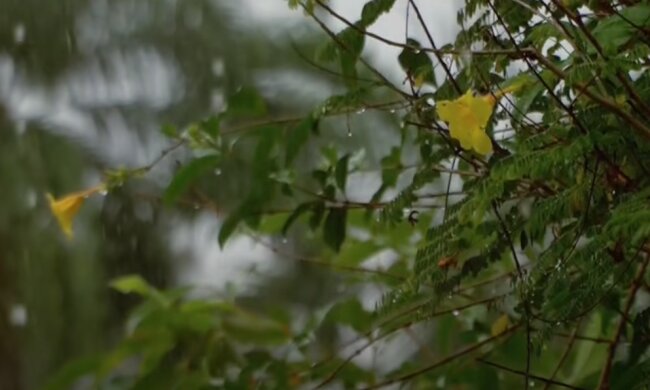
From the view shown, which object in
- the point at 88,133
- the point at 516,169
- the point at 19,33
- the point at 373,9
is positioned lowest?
the point at 516,169

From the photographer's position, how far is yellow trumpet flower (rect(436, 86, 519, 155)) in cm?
50

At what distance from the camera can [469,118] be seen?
502 millimetres

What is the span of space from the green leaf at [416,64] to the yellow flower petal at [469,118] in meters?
0.06

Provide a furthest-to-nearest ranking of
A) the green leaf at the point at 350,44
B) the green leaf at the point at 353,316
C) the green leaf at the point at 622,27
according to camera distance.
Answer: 1. the green leaf at the point at 353,316
2. the green leaf at the point at 350,44
3. the green leaf at the point at 622,27

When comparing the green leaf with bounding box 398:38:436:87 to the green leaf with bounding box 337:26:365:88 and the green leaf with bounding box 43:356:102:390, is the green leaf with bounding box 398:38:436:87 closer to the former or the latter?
the green leaf with bounding box 337:26:365:88

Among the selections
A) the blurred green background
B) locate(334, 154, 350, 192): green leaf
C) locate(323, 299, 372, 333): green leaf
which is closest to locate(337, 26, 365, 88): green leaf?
locate(334, 154, 350, 192): green leaf

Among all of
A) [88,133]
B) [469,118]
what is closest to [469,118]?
[469,118]

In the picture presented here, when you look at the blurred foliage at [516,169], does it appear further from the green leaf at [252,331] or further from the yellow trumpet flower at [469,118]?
the green leaf at [252,331]

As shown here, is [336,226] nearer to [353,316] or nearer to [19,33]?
[353,316]

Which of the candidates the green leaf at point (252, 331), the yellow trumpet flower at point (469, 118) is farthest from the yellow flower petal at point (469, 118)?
the green leaf at point (252, 331)

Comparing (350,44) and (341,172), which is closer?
(350,44)

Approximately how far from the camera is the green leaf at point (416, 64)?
58 centimetres

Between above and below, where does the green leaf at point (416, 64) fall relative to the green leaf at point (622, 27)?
above

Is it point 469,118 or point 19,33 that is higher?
point 19,33
